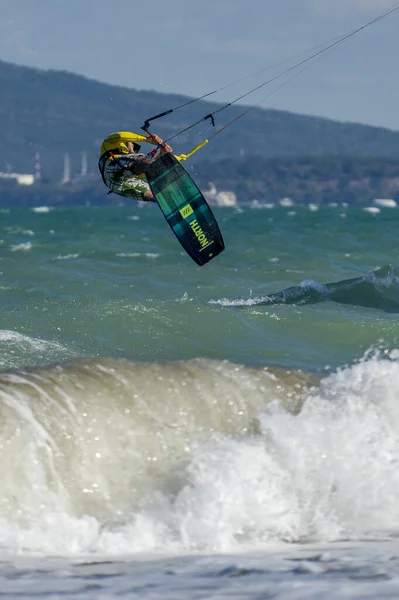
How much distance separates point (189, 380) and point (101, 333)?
5.33m

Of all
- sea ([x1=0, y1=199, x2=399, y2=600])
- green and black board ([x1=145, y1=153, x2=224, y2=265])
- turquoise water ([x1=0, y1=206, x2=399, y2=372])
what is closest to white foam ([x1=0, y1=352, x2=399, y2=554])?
sea ([x1=0, y1=199, x2=399, y2=600])

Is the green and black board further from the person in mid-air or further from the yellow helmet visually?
the yellow helmet

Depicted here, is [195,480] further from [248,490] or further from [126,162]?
[126,162]

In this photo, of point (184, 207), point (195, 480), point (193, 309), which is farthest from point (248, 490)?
point (193, 309)

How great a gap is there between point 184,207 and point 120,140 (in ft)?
4.94

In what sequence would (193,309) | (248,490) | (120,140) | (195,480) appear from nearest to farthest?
(248,490) < (195,480) < (120,140) < (193,309)

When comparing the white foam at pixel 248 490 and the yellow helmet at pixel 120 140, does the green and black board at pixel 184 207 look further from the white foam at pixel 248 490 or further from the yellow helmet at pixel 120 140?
the white foam at pixel 248 490

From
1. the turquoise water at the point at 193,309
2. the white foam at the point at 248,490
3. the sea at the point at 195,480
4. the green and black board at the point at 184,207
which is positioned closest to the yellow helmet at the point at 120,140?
the green and black board at the point at 184,207

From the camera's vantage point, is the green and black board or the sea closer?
the sea

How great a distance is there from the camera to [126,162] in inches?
540

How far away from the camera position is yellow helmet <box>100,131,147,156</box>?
1348cm

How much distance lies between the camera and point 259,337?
14938 millimetres

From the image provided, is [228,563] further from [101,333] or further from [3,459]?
[101,333]

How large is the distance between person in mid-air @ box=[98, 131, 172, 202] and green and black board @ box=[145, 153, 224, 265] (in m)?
0.11
